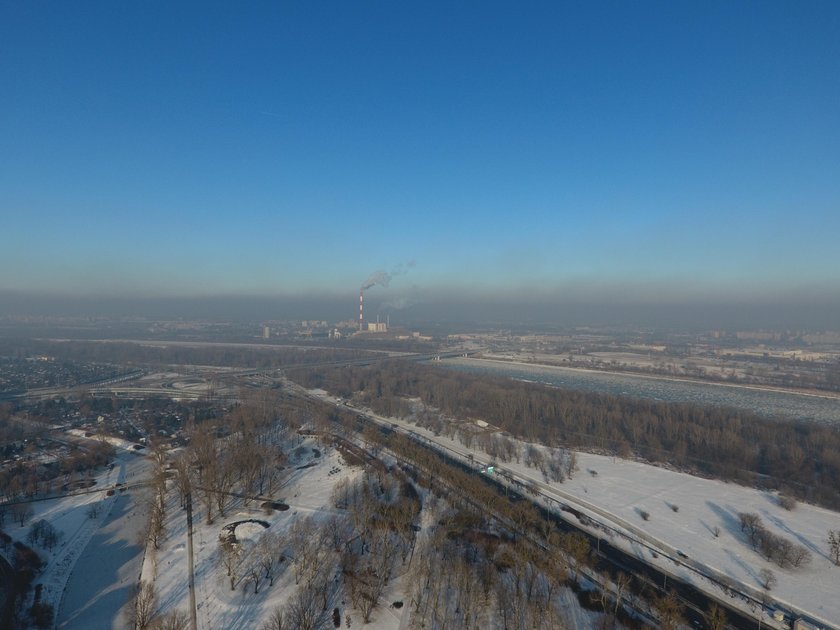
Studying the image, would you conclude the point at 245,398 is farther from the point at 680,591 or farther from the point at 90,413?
the point at 680,591

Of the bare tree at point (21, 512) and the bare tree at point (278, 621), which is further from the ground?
the bare tree at point (278, 621)

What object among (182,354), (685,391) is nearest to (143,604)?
(685,391)

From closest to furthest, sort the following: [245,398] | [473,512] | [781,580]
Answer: [781,580] → [473,512] → [245,398]

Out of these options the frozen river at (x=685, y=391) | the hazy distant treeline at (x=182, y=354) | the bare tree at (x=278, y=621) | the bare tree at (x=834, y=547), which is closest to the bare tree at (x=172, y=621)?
the bare tree at (x=278, y=621)

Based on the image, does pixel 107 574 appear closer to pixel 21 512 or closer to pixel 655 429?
pixel 21 512

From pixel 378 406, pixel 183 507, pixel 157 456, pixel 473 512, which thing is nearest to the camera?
pixel 473 512

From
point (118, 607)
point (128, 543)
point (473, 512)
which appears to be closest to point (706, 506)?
point (473, 512)

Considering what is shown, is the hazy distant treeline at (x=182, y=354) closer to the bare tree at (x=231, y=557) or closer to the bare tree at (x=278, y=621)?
the bare tree at (x=231, y=557)
